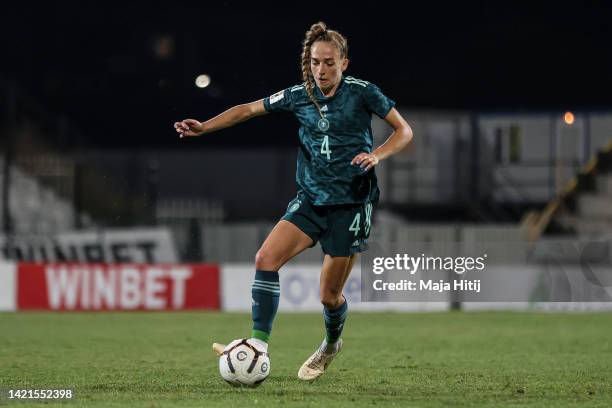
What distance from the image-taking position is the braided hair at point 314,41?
306 inches

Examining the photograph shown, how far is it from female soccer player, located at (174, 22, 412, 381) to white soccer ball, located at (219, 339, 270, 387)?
120 millimetres

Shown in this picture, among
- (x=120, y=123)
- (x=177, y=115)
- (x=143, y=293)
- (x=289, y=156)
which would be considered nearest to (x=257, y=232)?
(x=143, y=293)

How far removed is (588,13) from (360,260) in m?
12.9

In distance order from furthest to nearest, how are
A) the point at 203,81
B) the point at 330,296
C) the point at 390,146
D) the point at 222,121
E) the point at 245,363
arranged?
1. the point at 203,81
2. the point at 330,296
3. the point at 222,121
4. the point at 390,146
5. the point at 245,363

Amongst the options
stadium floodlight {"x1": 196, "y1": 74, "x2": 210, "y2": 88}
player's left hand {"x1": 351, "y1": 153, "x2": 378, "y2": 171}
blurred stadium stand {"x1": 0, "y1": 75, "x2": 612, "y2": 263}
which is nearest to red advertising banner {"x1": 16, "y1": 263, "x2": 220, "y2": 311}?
stadium floodlight {"x1": 196, "y1": 74, "x2": 210, "y2": 88}

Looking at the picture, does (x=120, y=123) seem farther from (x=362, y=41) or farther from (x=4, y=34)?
(x=362, y=41)

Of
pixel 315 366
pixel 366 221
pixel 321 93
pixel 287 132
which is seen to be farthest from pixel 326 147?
pixel 287 132

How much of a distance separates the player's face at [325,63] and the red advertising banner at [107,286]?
12205mm

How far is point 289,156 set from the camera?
32.1 meters

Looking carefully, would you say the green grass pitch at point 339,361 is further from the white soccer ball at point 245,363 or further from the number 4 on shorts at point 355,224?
the number 4 on shorts at point 355,224

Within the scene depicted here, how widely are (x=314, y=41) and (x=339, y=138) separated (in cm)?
65

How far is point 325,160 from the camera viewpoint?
7.90m

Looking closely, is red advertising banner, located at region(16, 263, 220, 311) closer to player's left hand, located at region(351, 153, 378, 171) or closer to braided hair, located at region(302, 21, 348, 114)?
braided hair, located at region(302, 21, 348, 114)

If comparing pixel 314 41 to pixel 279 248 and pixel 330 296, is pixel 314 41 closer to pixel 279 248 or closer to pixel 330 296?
pixel 279 248
